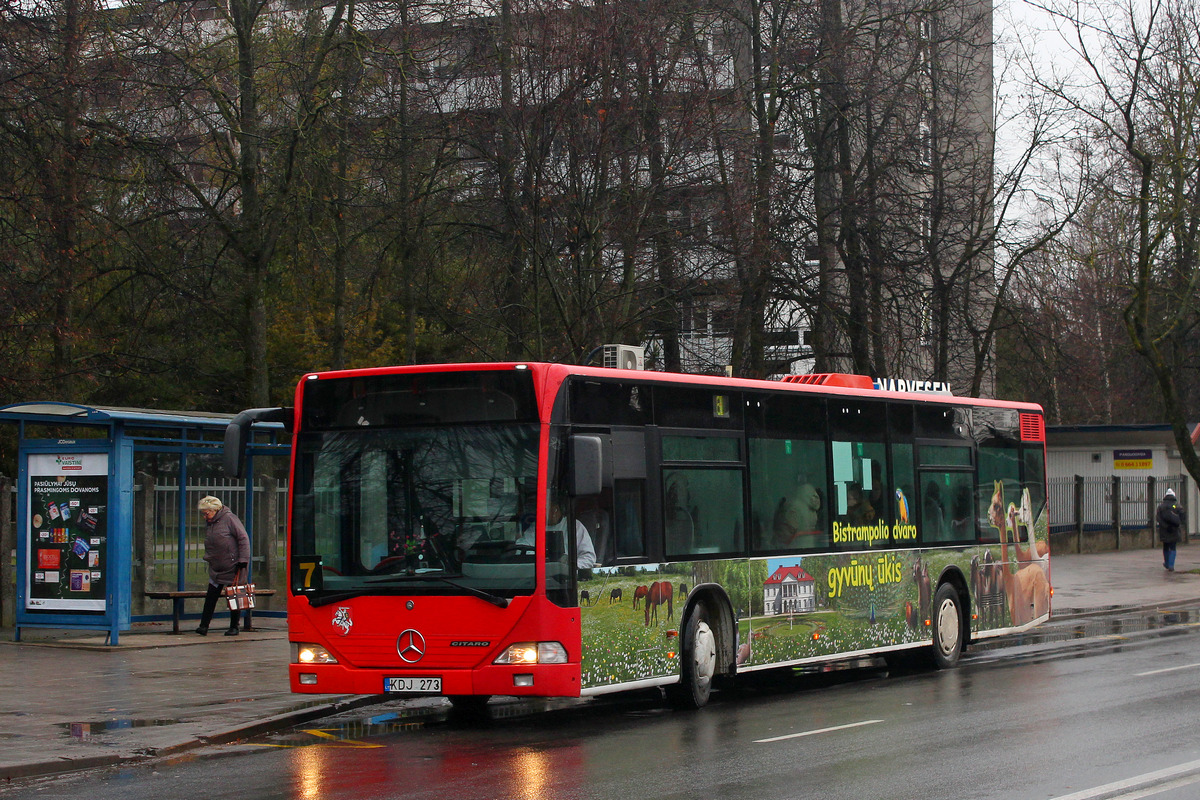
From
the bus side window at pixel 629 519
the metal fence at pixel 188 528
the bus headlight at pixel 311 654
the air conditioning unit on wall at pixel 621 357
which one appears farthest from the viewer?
the metal fence at pixel 188 528

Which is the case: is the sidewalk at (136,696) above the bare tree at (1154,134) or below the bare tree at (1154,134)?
below

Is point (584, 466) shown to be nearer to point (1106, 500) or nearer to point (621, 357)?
point (621, 357)

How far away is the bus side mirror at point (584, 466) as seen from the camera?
10.5 meters

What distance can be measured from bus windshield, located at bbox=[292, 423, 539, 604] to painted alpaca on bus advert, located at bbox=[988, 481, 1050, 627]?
25.8ft

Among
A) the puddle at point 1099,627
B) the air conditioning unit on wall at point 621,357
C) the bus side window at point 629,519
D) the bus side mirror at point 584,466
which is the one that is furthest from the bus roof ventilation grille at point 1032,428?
the bus side mirror at point 584,466

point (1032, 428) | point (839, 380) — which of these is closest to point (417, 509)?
point (839, 380)

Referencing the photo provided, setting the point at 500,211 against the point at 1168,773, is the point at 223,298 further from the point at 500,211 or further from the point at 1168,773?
the point at 1168,773

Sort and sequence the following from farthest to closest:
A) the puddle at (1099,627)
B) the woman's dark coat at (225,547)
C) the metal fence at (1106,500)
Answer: the metal fence at (1106,500) < the puddle at (1099,627) < the woman's dark coat at (225,547)

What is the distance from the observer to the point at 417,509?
10734 mm

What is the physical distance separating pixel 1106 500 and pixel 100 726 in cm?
3291

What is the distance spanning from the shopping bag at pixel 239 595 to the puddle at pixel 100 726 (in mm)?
6609

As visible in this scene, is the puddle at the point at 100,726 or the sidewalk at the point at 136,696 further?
the puddle at the point at 100,726

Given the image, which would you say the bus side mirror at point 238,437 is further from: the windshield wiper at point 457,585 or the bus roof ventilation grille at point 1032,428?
the bus roof ventilation grille at point 1032,428

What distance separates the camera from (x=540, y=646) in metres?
10.4
